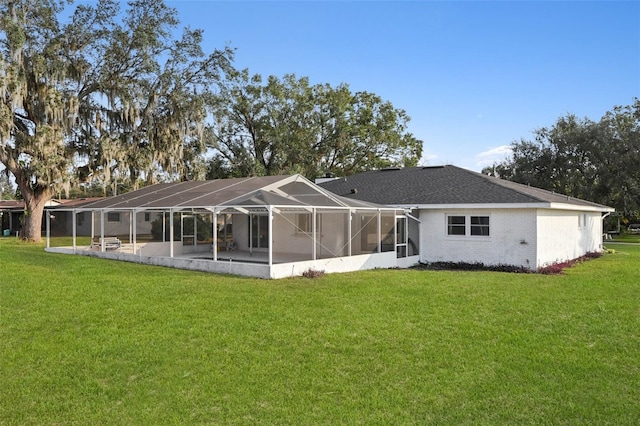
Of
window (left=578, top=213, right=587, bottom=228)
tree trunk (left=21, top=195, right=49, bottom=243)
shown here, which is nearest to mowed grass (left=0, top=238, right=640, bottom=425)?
window (left=578, top=213, right=587, bottom=228)

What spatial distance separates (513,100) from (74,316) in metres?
19.6

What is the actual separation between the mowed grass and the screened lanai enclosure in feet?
10.1

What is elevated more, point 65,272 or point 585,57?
point 585,57

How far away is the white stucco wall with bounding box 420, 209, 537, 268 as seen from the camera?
15102mm

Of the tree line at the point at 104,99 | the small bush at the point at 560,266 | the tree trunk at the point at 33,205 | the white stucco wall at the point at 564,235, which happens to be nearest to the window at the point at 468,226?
the white stucco wall at the point at 564,235

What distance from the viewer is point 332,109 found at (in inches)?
1337

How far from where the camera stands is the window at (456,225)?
1641cm

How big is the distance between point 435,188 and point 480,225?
2657 millimetres

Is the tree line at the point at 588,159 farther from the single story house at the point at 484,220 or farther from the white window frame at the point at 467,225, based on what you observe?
the white window frame at the point at 467,225

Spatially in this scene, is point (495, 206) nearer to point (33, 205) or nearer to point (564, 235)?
point (564, 235)

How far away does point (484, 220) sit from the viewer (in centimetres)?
1594

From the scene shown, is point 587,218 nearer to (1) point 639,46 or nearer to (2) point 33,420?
(1) point 639,46

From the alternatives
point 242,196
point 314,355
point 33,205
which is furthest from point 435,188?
point 33,205

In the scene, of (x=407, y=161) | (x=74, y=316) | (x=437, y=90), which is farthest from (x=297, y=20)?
(x=407, y=161)
